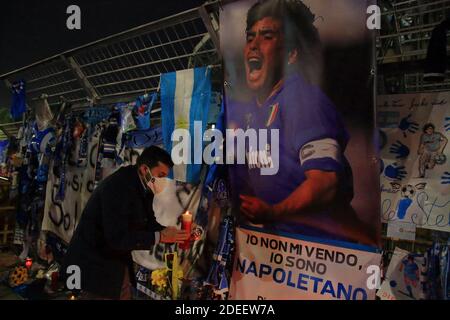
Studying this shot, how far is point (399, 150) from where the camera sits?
6.50 ft

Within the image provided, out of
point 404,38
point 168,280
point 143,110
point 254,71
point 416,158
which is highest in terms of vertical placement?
point 404,38

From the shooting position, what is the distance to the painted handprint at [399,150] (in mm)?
1963

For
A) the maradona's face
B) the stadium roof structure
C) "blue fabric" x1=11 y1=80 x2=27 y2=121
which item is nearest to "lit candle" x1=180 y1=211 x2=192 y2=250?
the maradona's face

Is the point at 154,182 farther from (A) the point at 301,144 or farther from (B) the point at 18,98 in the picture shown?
(B) the point at 18,98

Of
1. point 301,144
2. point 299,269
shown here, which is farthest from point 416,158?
point 299,269

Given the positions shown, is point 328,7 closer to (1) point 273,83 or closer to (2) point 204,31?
(1) point 273,83

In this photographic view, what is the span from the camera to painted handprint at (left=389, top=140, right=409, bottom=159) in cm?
196

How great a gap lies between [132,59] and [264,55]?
158cm

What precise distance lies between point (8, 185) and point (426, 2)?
5.96 meters

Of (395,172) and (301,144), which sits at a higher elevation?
(301,144)
